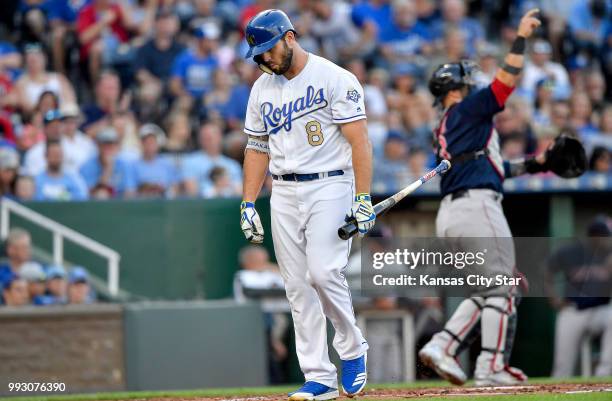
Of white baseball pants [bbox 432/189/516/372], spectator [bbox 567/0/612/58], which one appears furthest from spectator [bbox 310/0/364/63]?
white baseball pants [bbox 432/189/516/372]

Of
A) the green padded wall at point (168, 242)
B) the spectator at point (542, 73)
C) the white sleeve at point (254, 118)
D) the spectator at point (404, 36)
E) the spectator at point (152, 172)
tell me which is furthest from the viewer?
the spectator at point (404, 36)

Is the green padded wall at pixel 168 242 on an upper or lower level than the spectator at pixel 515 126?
lower

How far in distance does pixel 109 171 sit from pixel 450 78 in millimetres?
5178

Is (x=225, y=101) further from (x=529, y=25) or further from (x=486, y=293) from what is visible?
(x=529, y=25)

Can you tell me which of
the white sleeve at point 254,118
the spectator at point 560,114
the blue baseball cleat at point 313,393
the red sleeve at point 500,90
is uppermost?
the spectator at point 560,114

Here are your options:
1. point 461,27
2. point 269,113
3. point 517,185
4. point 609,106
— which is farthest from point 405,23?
point 269,113

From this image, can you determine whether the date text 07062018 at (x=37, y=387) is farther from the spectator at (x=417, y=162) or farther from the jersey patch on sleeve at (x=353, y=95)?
the jersey patch on sleeve at (x=353, y=95)

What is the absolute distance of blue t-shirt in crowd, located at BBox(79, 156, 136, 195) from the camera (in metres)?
12.4

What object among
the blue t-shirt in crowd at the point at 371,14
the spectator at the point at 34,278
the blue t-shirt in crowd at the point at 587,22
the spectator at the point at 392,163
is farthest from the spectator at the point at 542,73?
the spectator at the point at 34,278

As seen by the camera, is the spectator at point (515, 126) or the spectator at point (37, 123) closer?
the spectator at point (37, 123)

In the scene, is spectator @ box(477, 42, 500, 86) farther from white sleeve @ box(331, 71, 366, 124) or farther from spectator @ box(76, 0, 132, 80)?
white sleeve @ box(331, 71, 366, 124)

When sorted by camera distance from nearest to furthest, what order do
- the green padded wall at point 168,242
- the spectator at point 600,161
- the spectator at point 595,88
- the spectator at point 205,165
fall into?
the green padded wall at point 168,242, the spectator at point 600,161, the spectator at point 205,165, the spectator at point 595,88

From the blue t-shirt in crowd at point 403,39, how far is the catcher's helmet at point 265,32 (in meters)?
8.53

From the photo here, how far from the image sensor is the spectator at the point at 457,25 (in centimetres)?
1554
